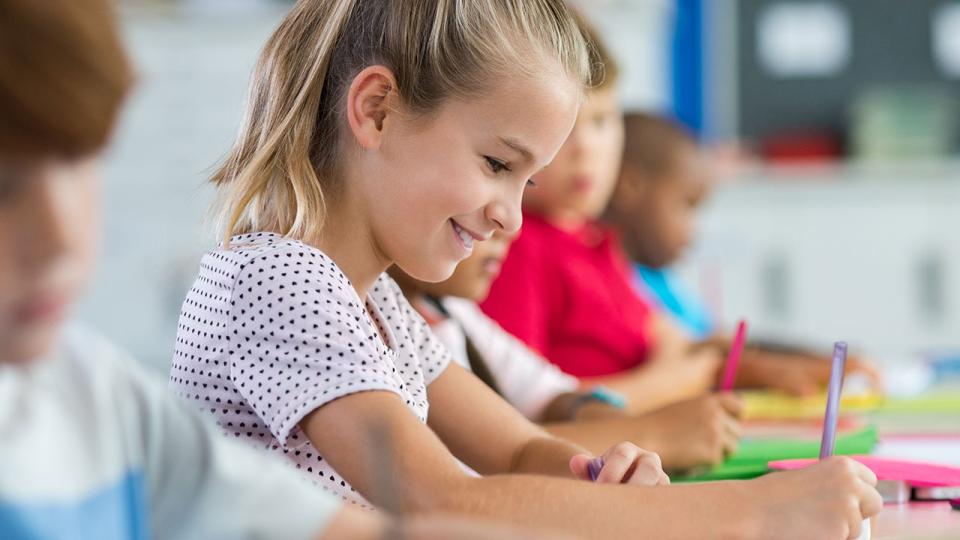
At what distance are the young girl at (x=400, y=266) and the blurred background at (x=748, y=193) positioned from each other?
3648 millimetres

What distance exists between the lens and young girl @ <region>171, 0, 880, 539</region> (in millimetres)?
718

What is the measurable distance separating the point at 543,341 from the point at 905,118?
10.7 feet

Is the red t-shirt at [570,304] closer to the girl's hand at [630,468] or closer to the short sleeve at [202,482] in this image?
the girl's hand at [630,468]

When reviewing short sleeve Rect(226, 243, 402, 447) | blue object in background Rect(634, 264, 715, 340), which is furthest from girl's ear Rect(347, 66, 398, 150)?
blue object in background Rect(634, 264, 715, 340)

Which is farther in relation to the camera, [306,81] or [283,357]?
[306,81]

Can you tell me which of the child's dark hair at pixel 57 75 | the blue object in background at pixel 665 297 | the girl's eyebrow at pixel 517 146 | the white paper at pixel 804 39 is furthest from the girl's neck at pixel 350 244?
the white paper at pixel 804 39

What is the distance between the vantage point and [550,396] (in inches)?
55.0

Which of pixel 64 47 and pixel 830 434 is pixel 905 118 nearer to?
pixel 830 434

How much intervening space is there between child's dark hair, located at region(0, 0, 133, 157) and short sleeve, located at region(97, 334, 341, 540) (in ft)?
0.48

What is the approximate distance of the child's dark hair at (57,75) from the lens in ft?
1.43

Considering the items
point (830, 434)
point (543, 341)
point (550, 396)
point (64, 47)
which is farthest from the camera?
point (543, 341)

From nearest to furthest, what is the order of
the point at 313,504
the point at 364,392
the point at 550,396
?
the point at 313,504, the point at 364,392, the point at 550,396

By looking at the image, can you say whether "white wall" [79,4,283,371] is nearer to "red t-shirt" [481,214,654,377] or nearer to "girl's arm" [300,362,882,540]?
"red t-shirt" [481,214,654,377]

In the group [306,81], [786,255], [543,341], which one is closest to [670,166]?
[543,341]
